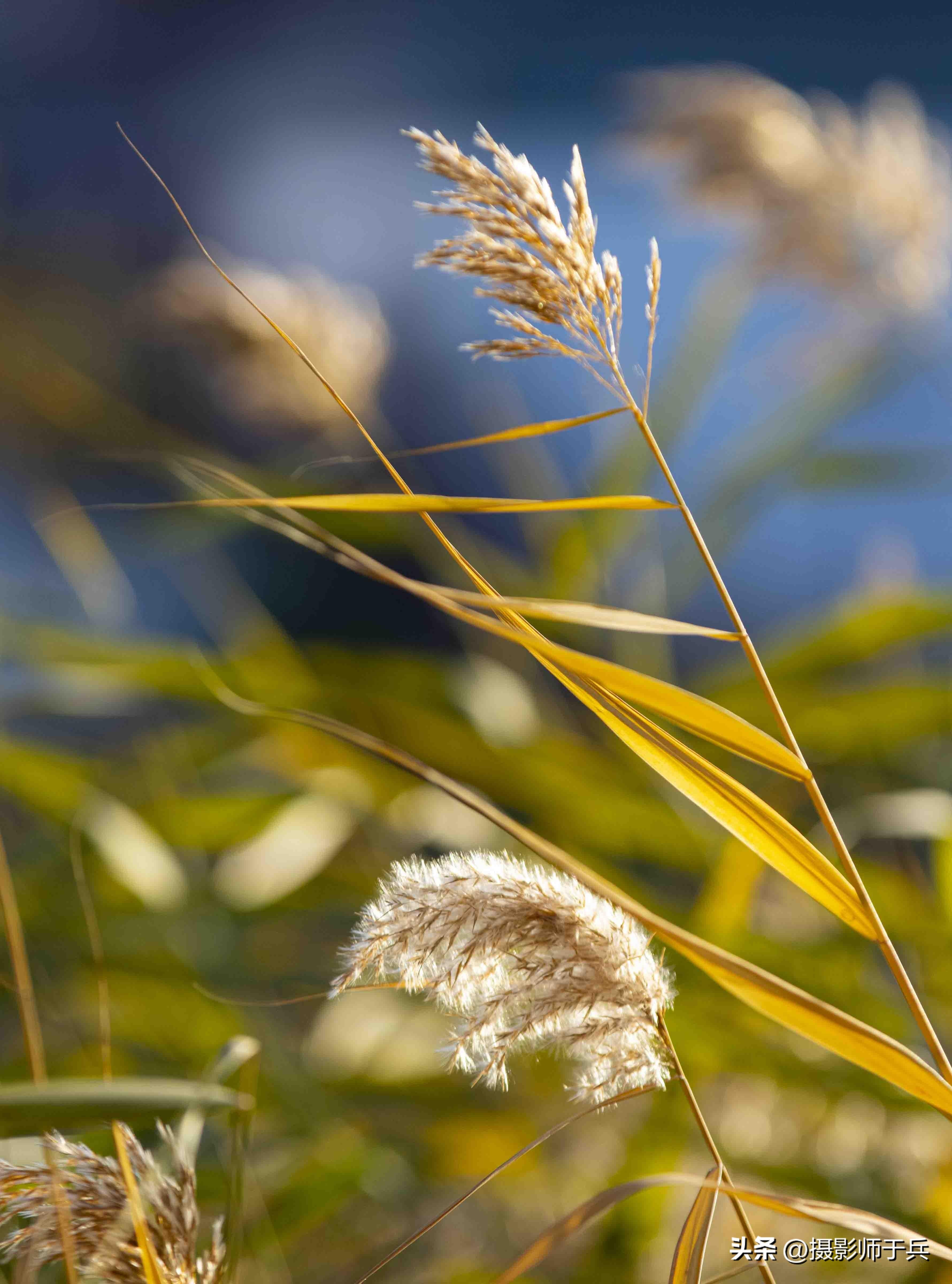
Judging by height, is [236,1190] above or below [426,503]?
below

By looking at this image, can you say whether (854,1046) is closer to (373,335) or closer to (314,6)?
(373,335)

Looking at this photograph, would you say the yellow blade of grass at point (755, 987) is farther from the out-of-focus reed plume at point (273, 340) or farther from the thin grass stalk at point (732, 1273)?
the out-of-focus reed plume at point (273, 340)

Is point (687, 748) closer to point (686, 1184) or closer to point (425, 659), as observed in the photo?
point (686, 1184)

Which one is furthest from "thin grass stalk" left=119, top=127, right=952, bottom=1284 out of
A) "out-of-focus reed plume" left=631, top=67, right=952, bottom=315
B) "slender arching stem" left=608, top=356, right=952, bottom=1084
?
"out-of-focus reed plume" left=631, top=67, right=952, bottom=315

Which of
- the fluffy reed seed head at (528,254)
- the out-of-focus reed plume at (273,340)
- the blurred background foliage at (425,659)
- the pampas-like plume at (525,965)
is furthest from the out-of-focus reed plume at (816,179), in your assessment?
the pampas-like plume at (525,965)

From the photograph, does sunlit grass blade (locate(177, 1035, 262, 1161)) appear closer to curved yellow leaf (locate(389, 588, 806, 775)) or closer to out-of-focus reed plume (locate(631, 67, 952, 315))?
curved yellow leaf (locate(389, 588, 806, 775))

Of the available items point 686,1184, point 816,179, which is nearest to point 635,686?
point 686,1184
